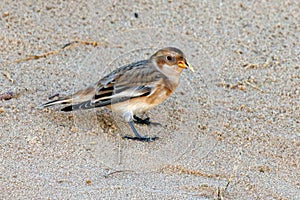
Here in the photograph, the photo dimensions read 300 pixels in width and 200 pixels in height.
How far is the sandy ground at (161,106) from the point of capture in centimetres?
530

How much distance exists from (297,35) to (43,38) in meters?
2.82

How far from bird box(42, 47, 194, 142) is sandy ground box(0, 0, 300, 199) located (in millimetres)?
166

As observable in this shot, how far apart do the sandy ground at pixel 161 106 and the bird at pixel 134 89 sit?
0.54 feet

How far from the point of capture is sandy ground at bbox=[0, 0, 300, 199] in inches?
209

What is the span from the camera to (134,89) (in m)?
5.96

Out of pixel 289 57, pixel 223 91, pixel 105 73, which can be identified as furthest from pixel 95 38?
pixel 289 57

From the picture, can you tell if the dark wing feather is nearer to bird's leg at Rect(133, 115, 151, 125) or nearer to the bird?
the bird

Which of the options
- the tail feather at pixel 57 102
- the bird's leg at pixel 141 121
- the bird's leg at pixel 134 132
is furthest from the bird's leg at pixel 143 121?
the tail feather at pixel 57 102

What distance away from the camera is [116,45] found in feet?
23.5

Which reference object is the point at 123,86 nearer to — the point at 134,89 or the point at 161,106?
the point at 134,89

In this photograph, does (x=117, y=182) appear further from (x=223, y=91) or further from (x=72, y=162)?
→ (x=223, y=91)

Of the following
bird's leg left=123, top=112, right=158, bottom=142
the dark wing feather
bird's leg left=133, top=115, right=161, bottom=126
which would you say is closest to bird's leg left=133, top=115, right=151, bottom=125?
bird's leg left=133, top=115, right=161, bottom=126

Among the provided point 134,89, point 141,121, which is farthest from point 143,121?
point 134,89

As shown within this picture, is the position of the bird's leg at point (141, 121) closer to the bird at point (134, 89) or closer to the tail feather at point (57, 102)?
the bird at point (134, 89)
